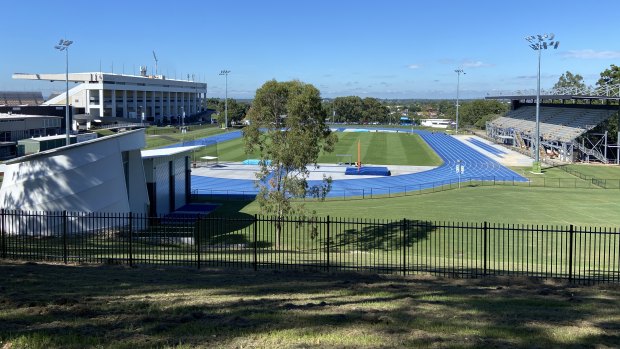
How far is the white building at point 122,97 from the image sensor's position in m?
135

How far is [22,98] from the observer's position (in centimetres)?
15875

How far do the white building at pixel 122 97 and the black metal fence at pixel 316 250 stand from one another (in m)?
98.2

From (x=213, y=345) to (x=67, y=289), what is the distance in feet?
18.6

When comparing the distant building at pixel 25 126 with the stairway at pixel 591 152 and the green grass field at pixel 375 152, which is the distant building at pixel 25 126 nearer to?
the green grass field at pixel 375 152

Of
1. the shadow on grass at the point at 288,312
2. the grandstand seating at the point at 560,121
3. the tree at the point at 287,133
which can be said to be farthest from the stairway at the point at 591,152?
the shadow on grass at the point at 288,312

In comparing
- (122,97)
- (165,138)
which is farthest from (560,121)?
(122,97)

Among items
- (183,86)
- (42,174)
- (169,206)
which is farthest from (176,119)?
(42,174)

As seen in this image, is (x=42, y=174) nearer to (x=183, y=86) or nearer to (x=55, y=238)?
(x=55, y=238)

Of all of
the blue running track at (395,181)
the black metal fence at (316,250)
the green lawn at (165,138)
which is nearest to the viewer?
the black metal fence at (316,250)

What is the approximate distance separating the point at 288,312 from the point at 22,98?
168 meters

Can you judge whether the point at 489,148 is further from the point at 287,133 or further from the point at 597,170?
the point at 287,133

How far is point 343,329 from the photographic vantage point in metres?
9.39

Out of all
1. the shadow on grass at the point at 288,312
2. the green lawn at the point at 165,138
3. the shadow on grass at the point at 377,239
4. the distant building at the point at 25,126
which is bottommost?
the shadow on grass at the point at 377,239

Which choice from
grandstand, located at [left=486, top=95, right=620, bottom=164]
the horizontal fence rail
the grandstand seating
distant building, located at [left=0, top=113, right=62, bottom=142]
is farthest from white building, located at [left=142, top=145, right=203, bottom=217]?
the grandstand seating
